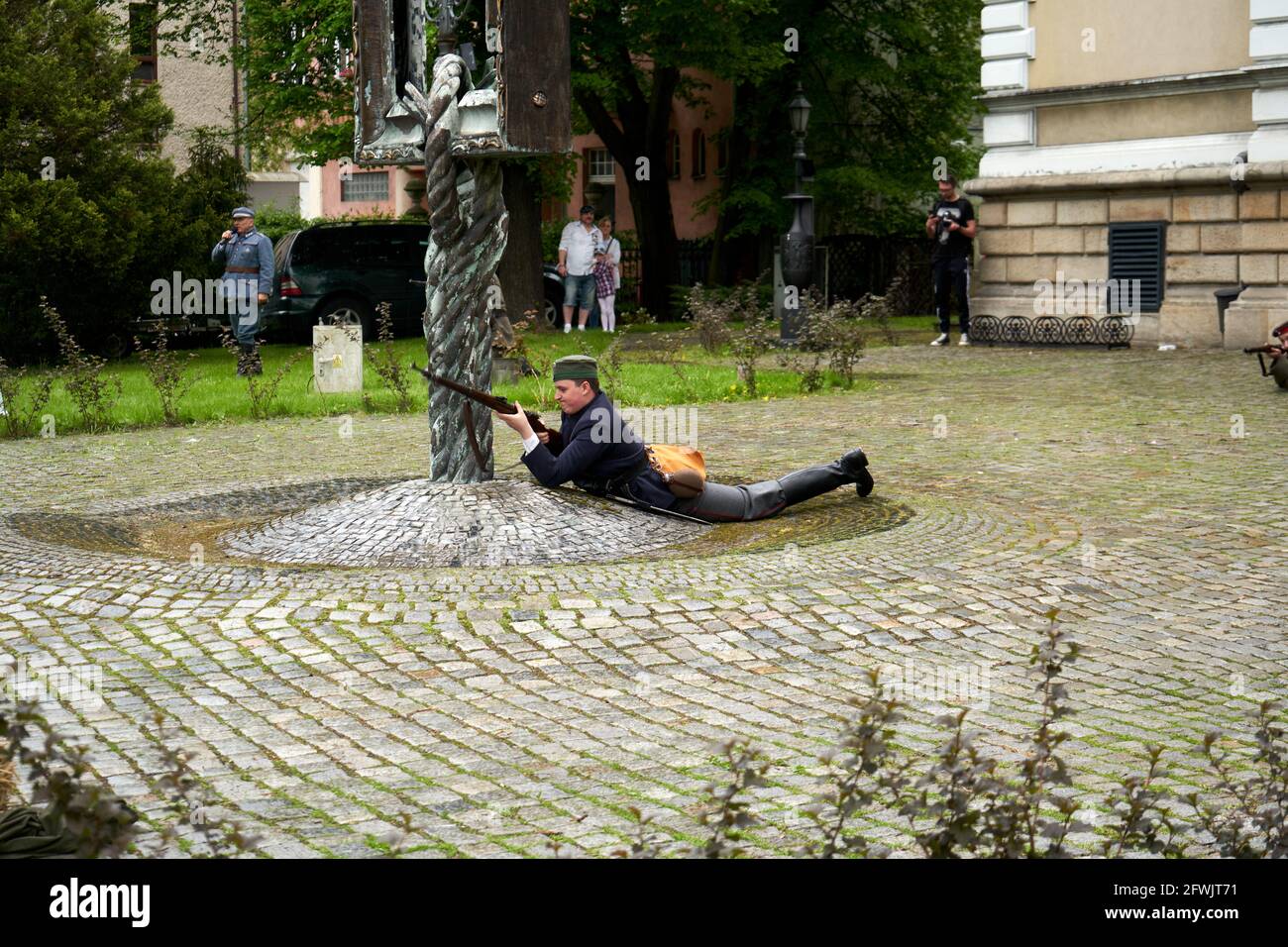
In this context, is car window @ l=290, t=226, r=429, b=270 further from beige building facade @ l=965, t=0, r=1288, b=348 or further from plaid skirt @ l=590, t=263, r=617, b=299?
beige building facade @ l=965, t=0, r=1288, b=348

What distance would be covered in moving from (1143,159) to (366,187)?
39.1m

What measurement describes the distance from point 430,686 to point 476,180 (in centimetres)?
374

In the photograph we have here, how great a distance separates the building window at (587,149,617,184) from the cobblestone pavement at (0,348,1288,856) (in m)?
42.3

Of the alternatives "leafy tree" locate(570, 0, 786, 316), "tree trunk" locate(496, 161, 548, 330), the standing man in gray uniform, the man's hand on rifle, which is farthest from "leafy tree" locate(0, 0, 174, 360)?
the man's hand on rifle

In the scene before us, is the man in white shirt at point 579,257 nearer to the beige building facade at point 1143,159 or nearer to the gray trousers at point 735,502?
the beige building facade at point 1143,159

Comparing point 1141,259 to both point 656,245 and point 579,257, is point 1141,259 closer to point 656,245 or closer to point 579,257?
point 579,257

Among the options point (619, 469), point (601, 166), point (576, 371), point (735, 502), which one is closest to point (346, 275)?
point (735, 502)

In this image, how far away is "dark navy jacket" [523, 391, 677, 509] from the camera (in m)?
9.10

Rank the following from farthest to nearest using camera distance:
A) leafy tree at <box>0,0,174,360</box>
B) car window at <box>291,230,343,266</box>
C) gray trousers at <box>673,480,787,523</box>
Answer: car window at <box>291,230,343,266</box>, leafy tree at <box>0,0,174,360</box>, gray trousers at <box>673,480,787,523</box>

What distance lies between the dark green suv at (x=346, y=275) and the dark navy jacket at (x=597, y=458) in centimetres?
1855

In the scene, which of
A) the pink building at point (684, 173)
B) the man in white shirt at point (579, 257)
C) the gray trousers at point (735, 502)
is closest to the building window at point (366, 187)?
the pink building at point (684, 173)

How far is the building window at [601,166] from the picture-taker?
5306 cm

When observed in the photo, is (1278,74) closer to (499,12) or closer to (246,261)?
(246,261)
